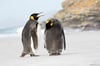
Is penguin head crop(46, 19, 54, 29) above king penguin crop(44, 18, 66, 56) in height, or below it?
above

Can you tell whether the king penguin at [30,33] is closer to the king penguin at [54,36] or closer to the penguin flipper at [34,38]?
the penguin flipper at [34,38]

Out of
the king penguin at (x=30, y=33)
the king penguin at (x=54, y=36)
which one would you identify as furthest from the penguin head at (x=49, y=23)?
the king penguin at (x=30, y=33)

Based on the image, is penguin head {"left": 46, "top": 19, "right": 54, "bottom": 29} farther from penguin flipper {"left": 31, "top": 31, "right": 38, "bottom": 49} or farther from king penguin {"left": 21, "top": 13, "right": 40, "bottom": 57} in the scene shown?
penguin flipper {"left": 31, "top": 31, "right": 38, "bottom": 49}

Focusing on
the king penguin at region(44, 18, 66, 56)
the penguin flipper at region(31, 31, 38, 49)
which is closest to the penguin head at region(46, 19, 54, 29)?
the king penguin at region(44, 18, 66, 56)

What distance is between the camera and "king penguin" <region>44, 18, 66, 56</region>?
34.4 feet

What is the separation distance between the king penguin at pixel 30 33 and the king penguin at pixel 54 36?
351 millimetres

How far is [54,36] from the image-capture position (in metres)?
10.6

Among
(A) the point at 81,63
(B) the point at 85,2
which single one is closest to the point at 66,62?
(A) the point at 81,63

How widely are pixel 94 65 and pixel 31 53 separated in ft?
12.7

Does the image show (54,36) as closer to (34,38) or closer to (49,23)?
(49,23)

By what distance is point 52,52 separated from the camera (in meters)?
10.7

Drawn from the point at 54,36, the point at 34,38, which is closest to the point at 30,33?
the point at 34,38

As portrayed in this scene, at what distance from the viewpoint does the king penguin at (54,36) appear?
1050cm

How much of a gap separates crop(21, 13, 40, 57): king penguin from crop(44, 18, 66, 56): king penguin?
351 mm
